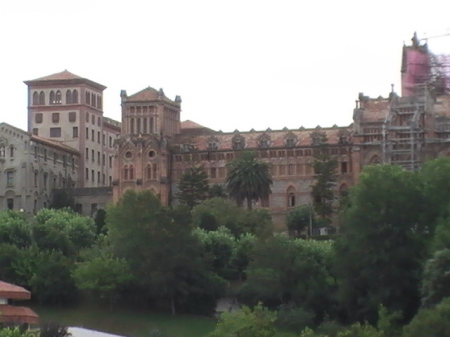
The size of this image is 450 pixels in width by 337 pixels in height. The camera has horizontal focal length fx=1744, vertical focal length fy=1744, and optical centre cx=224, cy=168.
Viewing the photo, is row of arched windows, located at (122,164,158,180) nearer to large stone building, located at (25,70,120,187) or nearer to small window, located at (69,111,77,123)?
large stone building, located at (25,70,120,187)

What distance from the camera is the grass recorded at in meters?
106

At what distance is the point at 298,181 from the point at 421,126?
1292cm

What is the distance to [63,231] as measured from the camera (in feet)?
427

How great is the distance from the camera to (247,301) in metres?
112

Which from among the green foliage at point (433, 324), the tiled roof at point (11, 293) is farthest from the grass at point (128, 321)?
the green foliage at point (433, 324)

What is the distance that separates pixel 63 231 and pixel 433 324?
5345 centimetres

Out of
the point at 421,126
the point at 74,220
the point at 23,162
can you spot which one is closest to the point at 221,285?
the point at 74,220

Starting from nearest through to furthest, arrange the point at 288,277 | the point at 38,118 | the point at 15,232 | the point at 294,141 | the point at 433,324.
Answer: the point at 433,324
the point at 288,277
the point at 15,232
the point at 294,141
the point at 38,118

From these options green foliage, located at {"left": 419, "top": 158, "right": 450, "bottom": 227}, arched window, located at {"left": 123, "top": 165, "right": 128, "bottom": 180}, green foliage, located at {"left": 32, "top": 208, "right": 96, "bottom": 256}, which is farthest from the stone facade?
green foliage, located at {"left": 419, "top": 158, "right": 450, "bottom": 227}

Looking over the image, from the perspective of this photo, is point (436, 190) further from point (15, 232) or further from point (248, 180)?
point (248, 180)

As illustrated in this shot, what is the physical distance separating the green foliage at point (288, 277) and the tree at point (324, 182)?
1340 inches

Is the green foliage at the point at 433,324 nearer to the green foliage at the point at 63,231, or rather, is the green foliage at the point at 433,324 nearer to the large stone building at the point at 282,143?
the green foliage at the point at 63,231

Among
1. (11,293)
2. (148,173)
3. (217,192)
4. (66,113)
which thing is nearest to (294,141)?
(217,192)

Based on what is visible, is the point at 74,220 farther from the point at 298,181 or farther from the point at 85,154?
the point at 85,154
